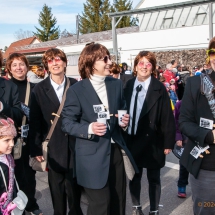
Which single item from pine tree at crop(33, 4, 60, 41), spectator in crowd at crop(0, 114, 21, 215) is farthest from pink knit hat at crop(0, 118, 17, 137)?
pine tree at crop(33, 4, 60, 41)

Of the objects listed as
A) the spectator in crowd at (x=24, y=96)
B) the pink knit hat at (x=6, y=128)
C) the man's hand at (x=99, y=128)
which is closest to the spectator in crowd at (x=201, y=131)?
the man's hand at (x=99, y=128)

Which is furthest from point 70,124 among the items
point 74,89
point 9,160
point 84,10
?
point 84,10

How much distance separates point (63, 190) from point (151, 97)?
1491 mm

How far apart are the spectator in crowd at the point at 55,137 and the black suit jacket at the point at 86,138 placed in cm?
72

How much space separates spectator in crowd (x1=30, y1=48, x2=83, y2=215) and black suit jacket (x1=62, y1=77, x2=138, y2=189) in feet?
2.36

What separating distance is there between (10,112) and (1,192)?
0.79 meters

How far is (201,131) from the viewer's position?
9.30 ft

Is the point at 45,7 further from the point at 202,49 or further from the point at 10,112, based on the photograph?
the point at 10,112

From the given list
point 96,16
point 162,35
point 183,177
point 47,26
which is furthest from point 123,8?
point 183,177

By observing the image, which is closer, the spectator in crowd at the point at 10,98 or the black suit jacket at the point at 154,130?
the spectator in crowd at the point at 10,98

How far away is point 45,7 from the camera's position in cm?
7269

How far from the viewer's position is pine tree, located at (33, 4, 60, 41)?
7195cm

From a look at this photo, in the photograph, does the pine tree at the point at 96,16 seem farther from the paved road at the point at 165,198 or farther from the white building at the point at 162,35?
the paved road at the point at 165,198

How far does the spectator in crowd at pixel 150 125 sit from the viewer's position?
415cm
